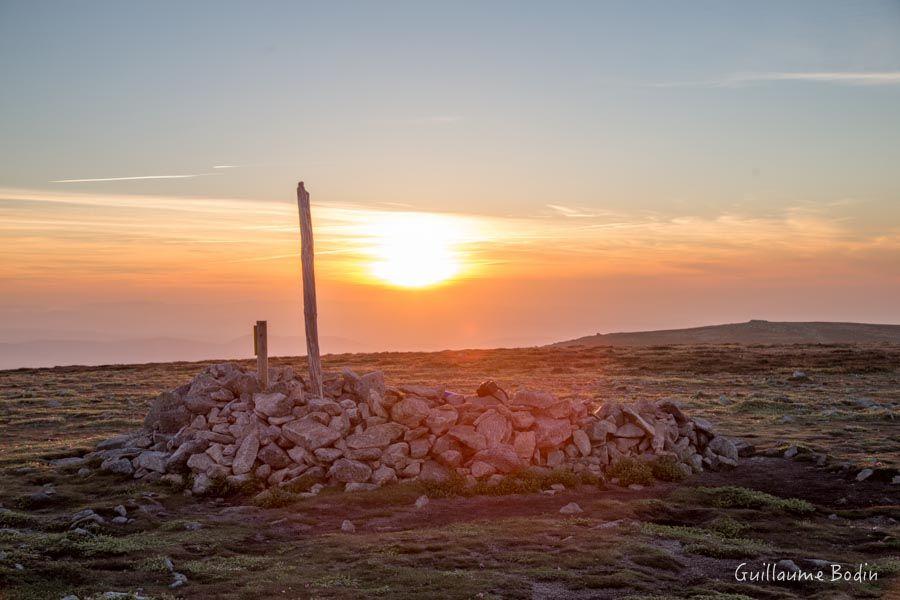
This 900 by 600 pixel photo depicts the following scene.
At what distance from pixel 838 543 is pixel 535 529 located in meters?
6.55

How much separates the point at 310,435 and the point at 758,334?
126 metres

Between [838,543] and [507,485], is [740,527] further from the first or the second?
[507,485]

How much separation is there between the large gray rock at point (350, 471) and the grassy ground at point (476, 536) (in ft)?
2.93

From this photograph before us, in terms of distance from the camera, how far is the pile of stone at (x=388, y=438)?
21141mm

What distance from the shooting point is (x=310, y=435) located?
21844mm

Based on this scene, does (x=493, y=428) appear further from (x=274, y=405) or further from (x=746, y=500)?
(x=746, y=500)

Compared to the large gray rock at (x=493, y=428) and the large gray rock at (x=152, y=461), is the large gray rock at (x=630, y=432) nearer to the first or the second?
the large gray rock at (x=493, y=428)

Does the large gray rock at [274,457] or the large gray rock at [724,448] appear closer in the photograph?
the large gray rock at [274,457]

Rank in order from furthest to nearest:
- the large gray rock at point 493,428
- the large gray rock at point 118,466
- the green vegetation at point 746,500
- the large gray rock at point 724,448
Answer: the large gray rock at point 724,448 < the large gray rock at point 118,466 < the large gray rock at point 493,428 < the green vegetation at point 746,500

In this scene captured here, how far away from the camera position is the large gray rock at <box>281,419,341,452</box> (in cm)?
2178

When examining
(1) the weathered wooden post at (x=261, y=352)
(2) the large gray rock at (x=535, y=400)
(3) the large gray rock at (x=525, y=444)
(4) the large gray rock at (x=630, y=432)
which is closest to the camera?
(3) the large gray rock at (x=525, y=444)

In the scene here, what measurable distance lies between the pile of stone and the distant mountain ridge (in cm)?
9930

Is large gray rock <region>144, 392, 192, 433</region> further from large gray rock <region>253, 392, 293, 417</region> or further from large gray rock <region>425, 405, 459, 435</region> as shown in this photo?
large gray rock <region>425, 405, 459, 435</region>

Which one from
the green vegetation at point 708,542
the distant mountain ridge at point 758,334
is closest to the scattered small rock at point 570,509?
the green vegetation at point 708,542
